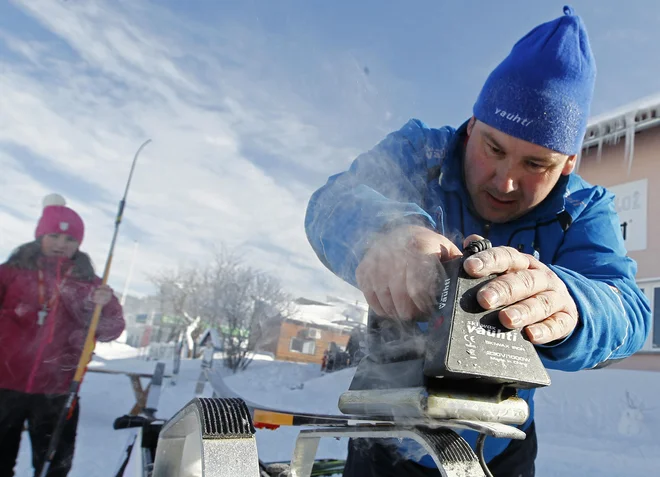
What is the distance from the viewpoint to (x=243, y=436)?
74cm

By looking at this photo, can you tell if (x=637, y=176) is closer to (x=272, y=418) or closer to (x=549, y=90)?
(x=549, y=90)

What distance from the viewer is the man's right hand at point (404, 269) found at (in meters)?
0.76

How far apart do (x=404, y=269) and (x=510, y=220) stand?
640 mm

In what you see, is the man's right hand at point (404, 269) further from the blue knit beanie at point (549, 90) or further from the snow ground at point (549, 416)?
the snow ground at point (549, 416)

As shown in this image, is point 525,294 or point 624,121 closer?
point 525,294

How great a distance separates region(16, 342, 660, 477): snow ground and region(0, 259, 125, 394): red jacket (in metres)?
1.09

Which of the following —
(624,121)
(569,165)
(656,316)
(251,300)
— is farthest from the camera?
(624,121)

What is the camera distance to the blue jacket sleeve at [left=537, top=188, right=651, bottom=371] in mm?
806

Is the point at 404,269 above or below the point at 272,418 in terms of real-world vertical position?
above

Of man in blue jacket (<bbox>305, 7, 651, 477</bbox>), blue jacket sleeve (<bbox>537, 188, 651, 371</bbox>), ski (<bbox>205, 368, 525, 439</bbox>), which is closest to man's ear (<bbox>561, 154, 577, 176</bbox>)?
man in blue jacket (<bbox>305, 7, 651, 477</bbox>)

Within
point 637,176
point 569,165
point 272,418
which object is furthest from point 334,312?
point 637,176

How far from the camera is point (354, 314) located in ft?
4.13

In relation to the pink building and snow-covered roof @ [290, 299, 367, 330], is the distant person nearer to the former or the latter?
snow-covered roof @ [290, 299, 367, 330]

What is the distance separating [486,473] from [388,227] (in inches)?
16.9
